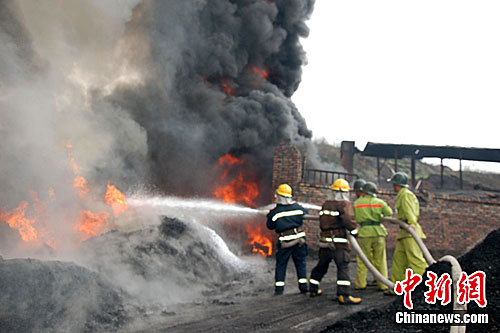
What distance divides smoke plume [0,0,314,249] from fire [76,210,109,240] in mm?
209

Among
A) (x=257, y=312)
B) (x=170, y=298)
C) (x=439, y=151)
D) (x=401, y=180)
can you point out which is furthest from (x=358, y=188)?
(x=439, y=151)

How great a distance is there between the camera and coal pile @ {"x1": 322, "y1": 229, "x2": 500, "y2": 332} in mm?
3258

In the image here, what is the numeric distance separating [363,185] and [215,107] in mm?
9605

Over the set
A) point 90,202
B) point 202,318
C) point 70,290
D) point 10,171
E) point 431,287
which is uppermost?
point 10,171

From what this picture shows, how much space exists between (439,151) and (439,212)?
23.1 feet

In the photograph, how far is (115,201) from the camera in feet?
31.9

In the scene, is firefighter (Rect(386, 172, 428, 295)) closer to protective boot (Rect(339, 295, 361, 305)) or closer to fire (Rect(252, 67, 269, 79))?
protective boot (Rect(339, 295, 361, 305))

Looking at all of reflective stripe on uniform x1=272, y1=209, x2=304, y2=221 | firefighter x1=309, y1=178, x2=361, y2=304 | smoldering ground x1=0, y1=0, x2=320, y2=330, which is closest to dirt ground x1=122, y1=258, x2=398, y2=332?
firefighter x1=309, y1=178, x2=361, y2=304

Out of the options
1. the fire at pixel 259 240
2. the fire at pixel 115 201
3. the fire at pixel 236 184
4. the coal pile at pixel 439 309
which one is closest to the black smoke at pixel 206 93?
the fire at pixel 236 184

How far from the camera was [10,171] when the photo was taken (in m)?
7.34

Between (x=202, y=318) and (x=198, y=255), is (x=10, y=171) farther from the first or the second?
(x=202, y=318)

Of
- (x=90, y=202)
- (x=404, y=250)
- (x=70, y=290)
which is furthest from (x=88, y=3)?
(x=404, y=250)

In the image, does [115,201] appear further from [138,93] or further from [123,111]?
[138,93]

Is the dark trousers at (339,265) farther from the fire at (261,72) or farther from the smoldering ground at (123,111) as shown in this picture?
the fire at (261,72)
